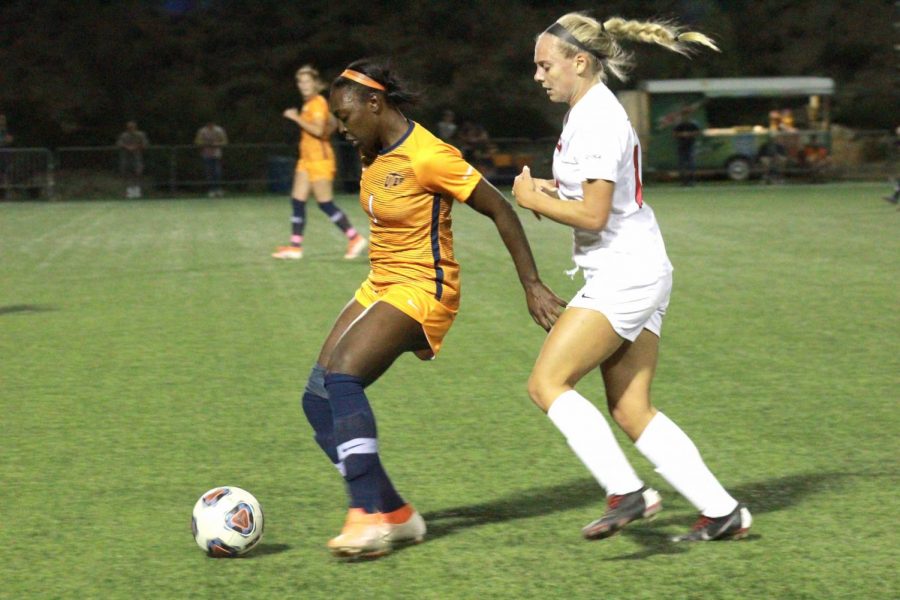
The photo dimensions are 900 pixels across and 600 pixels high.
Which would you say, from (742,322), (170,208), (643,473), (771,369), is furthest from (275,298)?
(170,208)

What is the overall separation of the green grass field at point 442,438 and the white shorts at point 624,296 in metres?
0.80

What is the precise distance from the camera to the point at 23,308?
11836mm

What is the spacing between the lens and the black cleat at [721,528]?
4.86 m

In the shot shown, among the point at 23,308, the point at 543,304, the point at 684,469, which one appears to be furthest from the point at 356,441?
the point at 23,308

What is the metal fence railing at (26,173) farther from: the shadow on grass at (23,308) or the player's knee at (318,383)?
the player's knee at (318,383)

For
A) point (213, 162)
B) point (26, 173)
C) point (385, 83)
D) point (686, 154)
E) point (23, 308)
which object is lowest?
point (26, 173)

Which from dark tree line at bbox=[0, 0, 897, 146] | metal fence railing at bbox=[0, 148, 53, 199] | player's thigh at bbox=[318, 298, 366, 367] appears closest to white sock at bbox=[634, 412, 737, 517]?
player's thigh at bbox=[318, 298, 366, 367]

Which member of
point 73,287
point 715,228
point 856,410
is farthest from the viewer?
point 715,228

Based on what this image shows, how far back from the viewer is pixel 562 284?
12.9 meters

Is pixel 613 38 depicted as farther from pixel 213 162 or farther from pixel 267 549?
pixel 213 162

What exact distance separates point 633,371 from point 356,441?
3.19 feet

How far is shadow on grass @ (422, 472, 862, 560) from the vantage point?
5.05 metres

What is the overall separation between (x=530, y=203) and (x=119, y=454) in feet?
9.14

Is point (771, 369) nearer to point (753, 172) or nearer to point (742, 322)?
point (742, 322)
